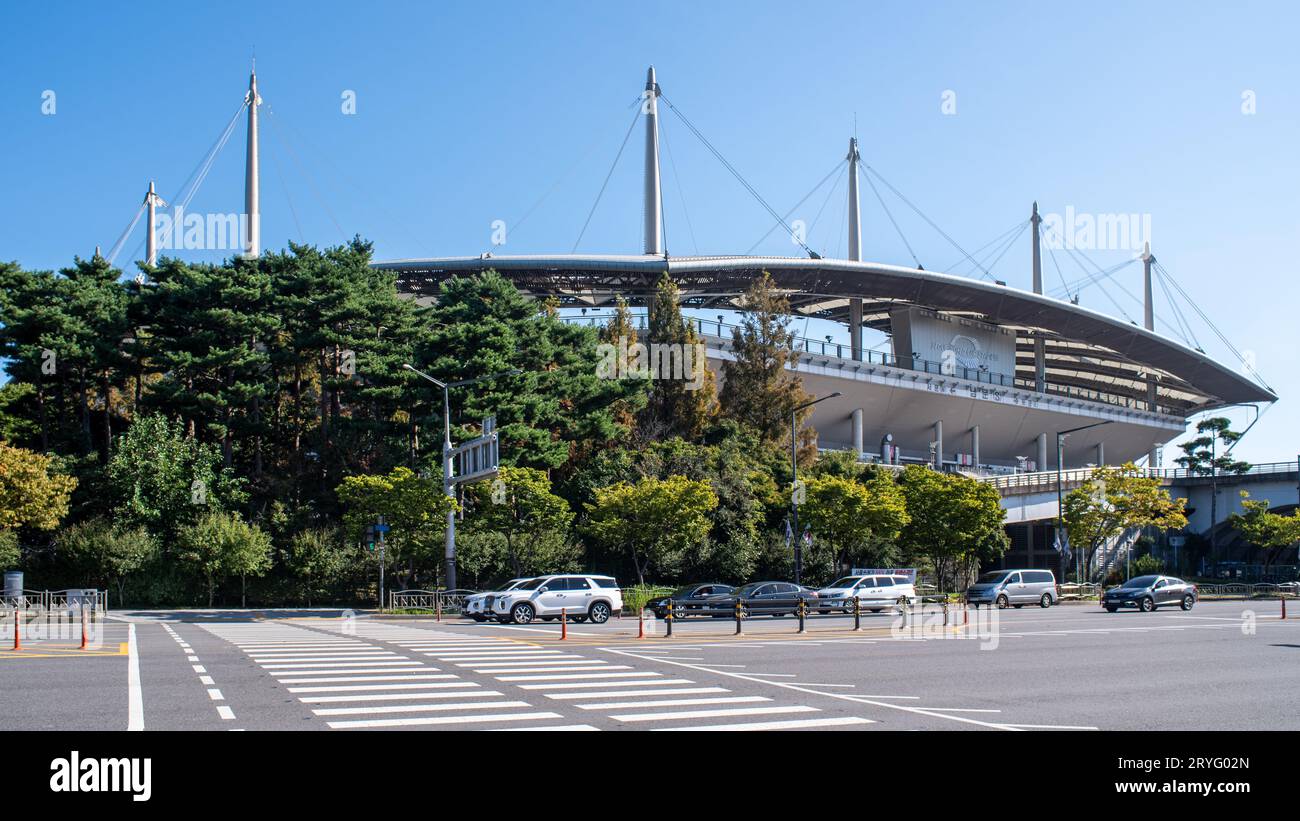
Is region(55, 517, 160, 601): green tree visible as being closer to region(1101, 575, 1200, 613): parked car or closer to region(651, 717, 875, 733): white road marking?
region(1101, 575, 1200, 613): parked car

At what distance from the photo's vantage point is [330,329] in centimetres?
5531

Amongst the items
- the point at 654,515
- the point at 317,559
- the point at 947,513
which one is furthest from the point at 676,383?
the point at 317,559

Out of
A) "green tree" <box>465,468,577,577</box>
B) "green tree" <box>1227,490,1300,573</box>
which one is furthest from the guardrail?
"green tree" <box>1227,490,1300,573</box>

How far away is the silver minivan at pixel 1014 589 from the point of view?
48250 millimetres

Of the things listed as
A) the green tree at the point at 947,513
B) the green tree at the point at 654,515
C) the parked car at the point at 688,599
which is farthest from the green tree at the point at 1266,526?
the parked car at the point at 688,599

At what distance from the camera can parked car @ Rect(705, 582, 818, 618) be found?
3919 cm

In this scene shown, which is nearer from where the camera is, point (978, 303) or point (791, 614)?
point (791, 614)

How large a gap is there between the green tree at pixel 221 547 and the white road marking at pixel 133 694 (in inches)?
995
